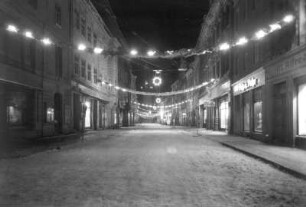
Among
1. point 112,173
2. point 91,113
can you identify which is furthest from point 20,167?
point 91,113

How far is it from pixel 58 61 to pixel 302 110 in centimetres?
1815

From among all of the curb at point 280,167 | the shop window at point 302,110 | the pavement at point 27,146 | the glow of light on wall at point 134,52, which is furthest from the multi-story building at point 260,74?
the pavement at point 27,146

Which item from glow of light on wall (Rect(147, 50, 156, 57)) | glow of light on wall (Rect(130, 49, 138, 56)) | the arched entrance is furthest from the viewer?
the arched entrance

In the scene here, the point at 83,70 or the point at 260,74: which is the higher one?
the point at 83,70

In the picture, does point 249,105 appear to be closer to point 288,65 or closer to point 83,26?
point 288,65

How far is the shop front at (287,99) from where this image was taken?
17.3 meters

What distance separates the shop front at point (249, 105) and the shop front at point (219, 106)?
2572 mm

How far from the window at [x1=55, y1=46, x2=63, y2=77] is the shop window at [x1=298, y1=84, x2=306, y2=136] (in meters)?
17.4

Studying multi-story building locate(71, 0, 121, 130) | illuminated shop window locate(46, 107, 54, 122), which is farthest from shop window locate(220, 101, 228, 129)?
illuminated shop window locate(46, 107, 54, 122)

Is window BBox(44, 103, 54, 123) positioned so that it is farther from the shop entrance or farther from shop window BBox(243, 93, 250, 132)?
the shop entrance

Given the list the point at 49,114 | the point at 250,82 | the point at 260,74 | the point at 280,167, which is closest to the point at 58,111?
the point at 49,114

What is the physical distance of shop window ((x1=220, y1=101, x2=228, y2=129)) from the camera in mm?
35881

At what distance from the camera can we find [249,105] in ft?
86.5

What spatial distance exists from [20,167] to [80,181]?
11.5 feet
